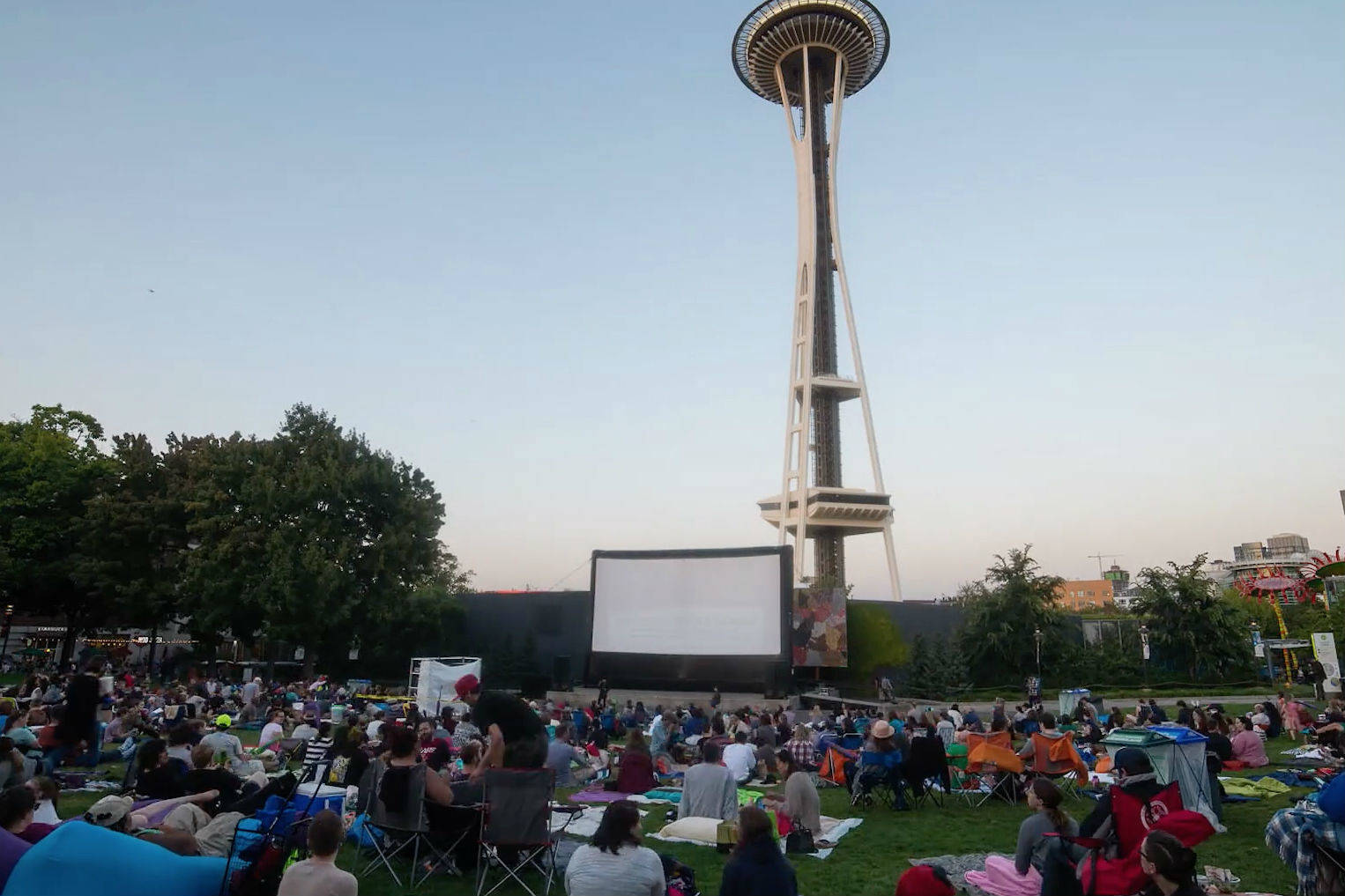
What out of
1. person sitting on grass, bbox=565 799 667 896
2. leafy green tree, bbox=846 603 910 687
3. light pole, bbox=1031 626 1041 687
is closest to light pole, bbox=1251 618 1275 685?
light pole, bbox=1031 626 1041 687

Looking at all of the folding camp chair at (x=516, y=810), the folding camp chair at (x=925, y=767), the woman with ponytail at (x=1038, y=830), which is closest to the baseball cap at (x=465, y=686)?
the folding camp chair at (x=516, y=810)

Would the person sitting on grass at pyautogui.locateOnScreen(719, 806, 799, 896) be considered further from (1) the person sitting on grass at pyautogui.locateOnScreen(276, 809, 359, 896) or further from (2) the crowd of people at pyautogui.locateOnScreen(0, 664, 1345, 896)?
(1) the person sitting on grass at pyautogui.locateOnScreen(276, 809, 359, 896)

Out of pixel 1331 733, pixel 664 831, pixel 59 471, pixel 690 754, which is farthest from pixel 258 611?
pixel 1331 733

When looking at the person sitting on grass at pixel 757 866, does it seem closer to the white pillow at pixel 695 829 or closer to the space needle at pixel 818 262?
the white pillow at pixel 695 829

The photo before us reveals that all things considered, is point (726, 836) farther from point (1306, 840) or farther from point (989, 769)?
point (989, 769)

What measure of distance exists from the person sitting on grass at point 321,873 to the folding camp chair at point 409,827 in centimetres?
219

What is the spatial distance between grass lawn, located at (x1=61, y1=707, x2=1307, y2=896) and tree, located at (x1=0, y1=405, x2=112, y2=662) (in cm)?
2866

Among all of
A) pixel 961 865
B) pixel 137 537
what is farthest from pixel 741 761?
pixel 137 537

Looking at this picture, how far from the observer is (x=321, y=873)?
13.0 ft

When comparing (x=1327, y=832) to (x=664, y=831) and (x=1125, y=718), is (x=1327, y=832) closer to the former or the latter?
(x=664, y=831)

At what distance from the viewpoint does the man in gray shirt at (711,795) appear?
830 cm

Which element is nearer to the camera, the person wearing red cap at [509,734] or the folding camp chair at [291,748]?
the person wearing red cap at [509,734]

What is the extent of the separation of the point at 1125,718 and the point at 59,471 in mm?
37022

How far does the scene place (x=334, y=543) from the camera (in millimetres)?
31281
